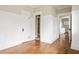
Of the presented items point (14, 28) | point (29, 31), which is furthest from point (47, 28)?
point (14, 28)

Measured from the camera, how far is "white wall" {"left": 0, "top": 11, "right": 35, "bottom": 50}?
3567mm

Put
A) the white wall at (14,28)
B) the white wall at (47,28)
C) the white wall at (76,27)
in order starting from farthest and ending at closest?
1. the white wall at (47,28)
2. the white wall at (14,28)
3. the white wall at (76,27)

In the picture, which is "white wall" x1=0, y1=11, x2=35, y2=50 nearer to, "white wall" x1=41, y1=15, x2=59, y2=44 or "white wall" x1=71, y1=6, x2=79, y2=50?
"white wall" x1=41, y1=15, x2=59, y2=44

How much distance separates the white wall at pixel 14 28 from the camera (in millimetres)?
3567

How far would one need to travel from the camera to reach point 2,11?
11.5ft

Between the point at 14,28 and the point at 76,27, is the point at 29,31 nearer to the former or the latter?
the point at 14,28

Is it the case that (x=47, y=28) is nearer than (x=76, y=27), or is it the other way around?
(x=76, y=27)

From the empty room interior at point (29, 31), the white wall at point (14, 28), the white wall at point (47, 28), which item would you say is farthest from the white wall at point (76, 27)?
the white wall at point (14, 28)

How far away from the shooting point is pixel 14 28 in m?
4.13

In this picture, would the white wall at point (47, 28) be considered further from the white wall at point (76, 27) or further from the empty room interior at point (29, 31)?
the white wall at point (76, 27)

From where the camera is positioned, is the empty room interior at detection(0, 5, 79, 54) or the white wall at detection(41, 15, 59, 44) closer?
the empty room interior at detection(0, 5, 79, 54)

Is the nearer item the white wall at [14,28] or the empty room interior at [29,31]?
the empty room interior at [29,31]

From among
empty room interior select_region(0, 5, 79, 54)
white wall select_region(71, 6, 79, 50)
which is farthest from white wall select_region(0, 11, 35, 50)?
white wall select_region(71, 6, 79, 50)

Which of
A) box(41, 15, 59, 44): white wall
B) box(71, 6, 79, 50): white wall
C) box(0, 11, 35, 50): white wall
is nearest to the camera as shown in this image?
box(71, 6, 79, 50): white wall
